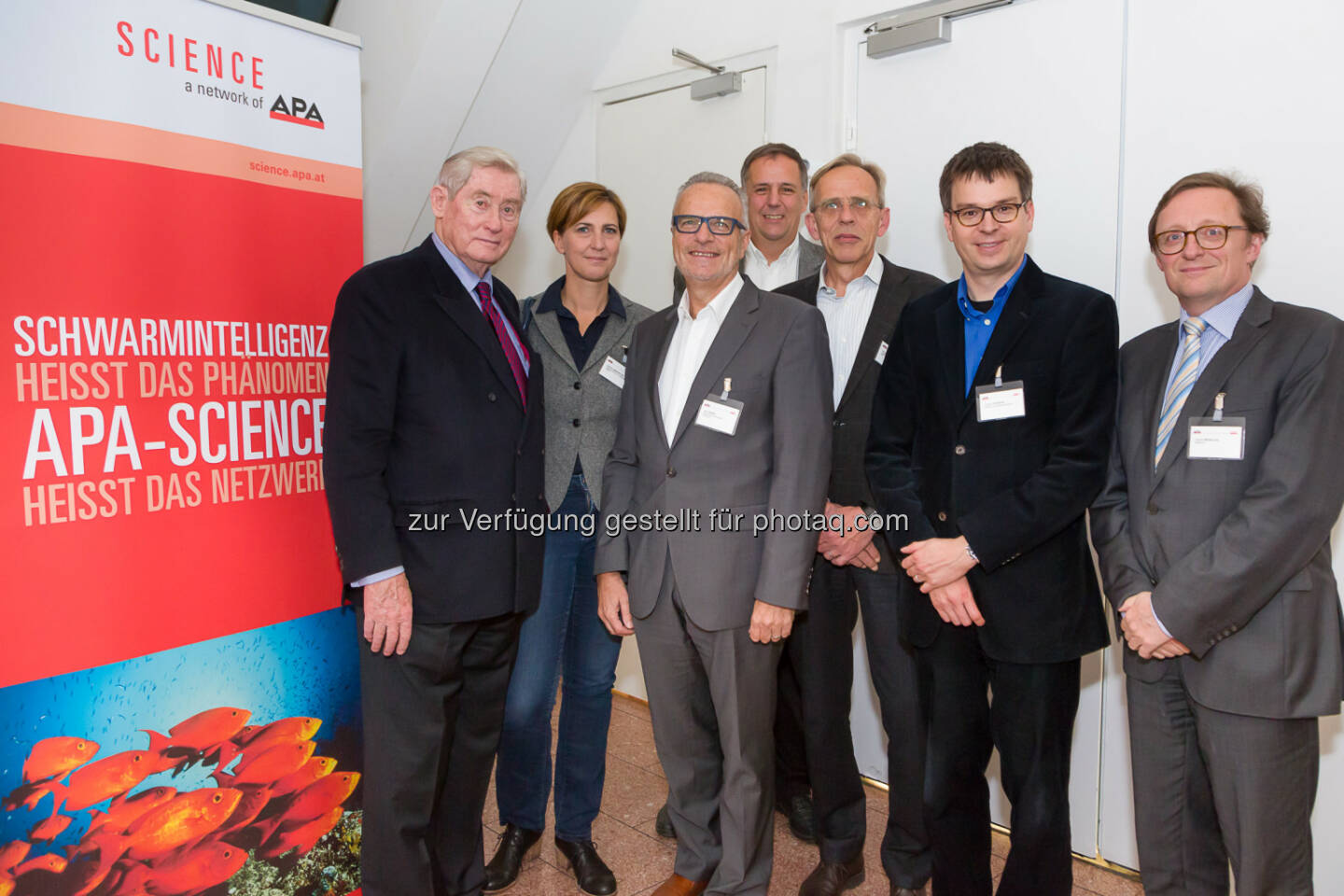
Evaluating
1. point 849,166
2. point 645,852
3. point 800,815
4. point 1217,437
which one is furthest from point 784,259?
point 645,852

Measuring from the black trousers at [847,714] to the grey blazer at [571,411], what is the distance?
2.30 feet

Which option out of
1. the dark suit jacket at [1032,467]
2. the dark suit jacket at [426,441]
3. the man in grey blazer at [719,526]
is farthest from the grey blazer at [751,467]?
the dark suit jacket at [426,441]

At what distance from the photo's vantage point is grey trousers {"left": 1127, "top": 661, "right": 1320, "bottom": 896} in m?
1.75

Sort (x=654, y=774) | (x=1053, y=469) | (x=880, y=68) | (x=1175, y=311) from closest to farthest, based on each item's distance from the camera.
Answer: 1. (x=1053, y=469)
2. (x=1175, y=311)
3. (x=880, y=68)
4. (x=654, y=774)

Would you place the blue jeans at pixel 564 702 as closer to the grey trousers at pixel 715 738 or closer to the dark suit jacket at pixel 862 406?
the grey trousers at pixel 715 738

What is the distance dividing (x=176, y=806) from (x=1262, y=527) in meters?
2.43

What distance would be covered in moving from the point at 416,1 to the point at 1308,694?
361cm

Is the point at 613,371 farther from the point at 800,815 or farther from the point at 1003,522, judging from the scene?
the point at 800,815

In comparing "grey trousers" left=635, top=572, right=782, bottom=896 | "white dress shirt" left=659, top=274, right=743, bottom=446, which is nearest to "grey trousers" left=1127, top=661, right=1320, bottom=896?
"grey trousers" left=635, top=572, right=782, bottom=896

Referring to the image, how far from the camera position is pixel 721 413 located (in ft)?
6.84

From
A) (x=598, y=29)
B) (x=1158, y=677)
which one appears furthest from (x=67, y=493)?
(x=598, y=29)

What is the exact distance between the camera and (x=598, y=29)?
4.01m

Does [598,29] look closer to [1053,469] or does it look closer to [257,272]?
[257,272]

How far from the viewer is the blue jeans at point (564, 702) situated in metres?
2.54
